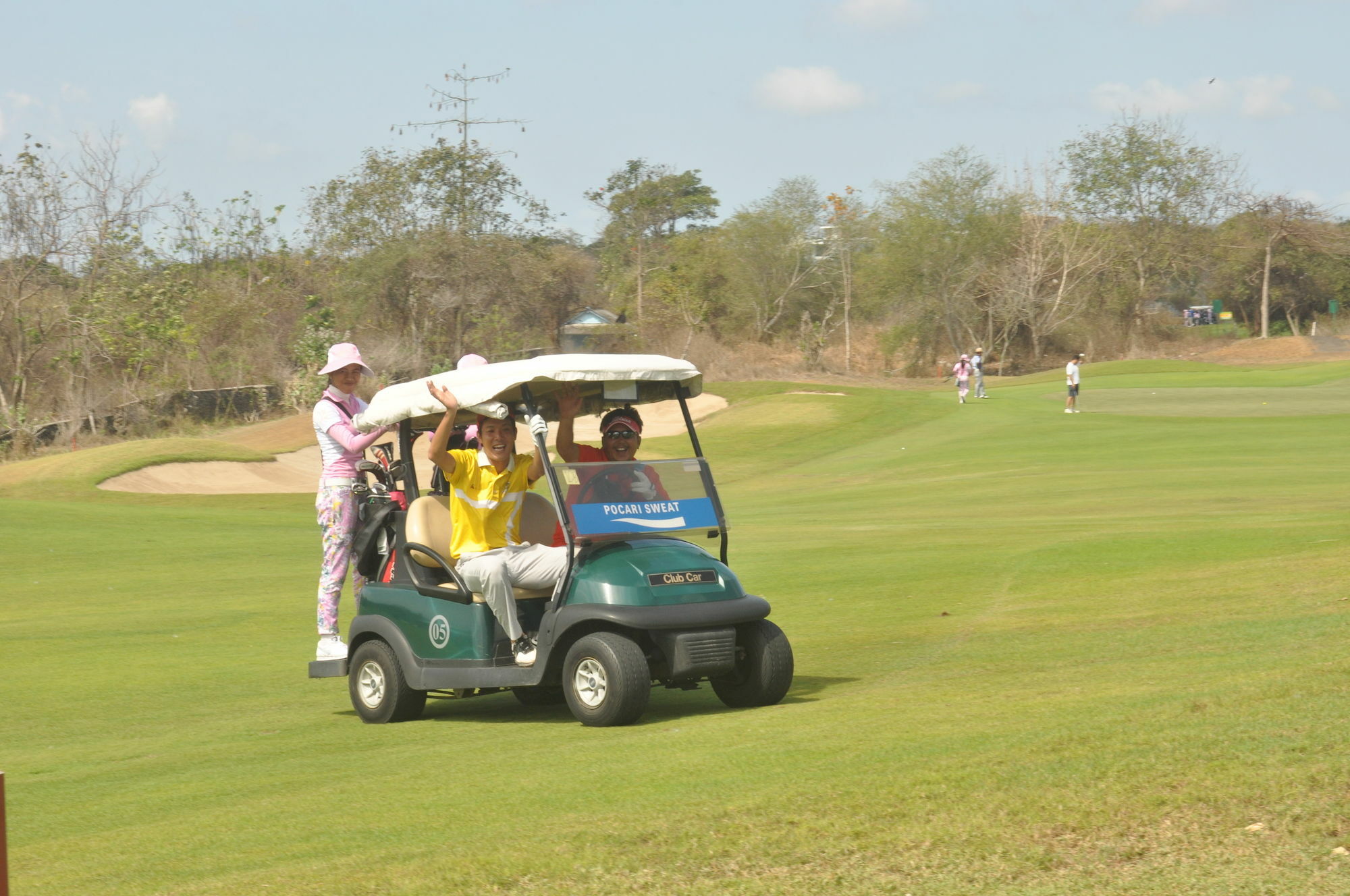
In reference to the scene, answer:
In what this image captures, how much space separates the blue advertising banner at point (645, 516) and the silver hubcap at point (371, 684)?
5.84 feet

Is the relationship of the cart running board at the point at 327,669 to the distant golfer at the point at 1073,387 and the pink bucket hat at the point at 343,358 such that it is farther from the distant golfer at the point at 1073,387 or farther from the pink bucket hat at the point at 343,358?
the distant golfer at the point at 1073,387

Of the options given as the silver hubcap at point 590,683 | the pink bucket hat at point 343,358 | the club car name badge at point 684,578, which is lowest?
the silver hubcap at point 590,683

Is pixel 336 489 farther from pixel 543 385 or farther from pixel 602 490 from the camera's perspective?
pixel 602 490

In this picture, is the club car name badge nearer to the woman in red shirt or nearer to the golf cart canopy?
the woman in red shirt

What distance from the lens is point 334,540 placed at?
9844mm

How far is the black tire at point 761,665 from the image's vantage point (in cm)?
819

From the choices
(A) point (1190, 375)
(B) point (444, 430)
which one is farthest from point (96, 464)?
(A) point (1190, 375)

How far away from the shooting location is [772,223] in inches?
2977

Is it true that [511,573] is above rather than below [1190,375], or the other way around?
below

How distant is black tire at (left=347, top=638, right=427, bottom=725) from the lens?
8.78 meters

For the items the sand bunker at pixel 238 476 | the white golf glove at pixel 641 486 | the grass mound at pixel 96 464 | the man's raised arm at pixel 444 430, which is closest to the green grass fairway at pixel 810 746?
the white golf glove at pixel 641 486

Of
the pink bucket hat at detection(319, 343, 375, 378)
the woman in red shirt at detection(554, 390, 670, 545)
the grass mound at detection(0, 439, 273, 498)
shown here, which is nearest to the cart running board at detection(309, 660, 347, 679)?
the woman in red shirt at detection(554, 390, 670, 545)

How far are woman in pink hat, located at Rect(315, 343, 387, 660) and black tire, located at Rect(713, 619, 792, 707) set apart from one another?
9.42 ft

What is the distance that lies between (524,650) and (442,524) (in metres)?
1.08
